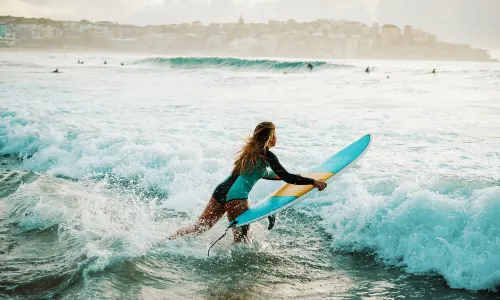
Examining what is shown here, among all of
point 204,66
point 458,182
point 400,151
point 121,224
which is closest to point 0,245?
point 121,224

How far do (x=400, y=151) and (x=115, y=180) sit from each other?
5379 millimetres

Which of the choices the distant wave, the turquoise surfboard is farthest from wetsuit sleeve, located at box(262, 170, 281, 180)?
the distant wave

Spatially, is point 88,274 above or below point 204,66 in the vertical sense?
below

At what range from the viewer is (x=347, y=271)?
13.7ft

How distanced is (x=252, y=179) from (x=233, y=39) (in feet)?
394

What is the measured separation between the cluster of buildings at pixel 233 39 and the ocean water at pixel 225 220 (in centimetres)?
10365

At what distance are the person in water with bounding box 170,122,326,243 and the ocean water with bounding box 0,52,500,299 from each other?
8.4 inches

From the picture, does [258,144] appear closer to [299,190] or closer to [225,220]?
[299,190]

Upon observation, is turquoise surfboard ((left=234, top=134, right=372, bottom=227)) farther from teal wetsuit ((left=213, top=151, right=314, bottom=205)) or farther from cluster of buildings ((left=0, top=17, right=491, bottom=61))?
cluster of buildings ((left=0, top=17, right=491, bottom=61))

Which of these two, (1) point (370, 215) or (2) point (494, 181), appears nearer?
(1) point (370, 215)

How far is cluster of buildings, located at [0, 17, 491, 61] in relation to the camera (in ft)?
372

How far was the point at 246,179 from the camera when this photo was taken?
425 cm

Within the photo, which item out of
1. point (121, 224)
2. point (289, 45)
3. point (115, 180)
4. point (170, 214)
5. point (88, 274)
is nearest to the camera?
point (88, 274)

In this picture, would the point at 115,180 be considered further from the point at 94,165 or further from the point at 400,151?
the point at 400,151
